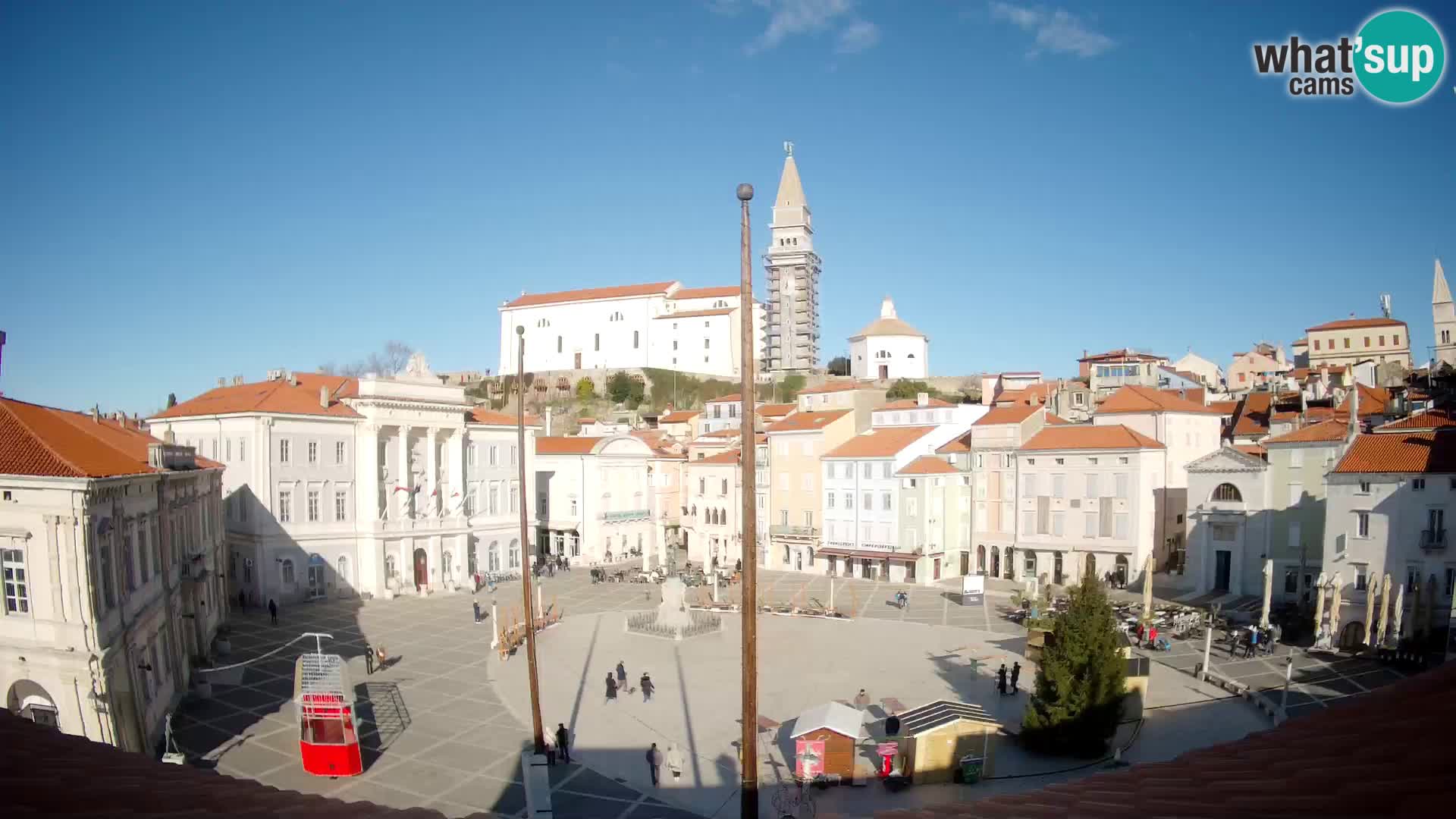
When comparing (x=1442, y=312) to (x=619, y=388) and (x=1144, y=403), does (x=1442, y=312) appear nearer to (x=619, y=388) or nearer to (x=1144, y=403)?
(x=1144, y=403)

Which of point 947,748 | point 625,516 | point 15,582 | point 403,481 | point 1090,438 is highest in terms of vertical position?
point 1090,438

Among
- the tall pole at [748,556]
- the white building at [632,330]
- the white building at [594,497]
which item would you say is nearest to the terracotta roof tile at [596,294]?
the white building at [632,330]

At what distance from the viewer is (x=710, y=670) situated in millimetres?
33406

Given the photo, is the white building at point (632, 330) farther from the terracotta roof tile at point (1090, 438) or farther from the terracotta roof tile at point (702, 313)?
the terracotta roof tile at point (1090, 438)

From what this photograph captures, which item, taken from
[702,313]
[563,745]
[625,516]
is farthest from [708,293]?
[563,745]

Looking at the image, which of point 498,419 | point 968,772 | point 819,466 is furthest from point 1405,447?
point 498,419

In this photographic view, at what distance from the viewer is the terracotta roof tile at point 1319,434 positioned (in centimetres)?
4400

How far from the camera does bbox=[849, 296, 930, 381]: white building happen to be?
4707 inches

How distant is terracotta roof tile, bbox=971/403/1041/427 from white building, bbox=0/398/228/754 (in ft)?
146

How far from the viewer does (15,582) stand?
65.0ft

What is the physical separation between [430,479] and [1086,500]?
37361 millimetres

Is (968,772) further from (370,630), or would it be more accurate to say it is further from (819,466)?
(819,466)

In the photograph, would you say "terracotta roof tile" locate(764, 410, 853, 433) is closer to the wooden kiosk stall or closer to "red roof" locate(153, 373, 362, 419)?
"red roof" locate(153, 373, 362, 419)

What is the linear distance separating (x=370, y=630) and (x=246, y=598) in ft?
32.8
